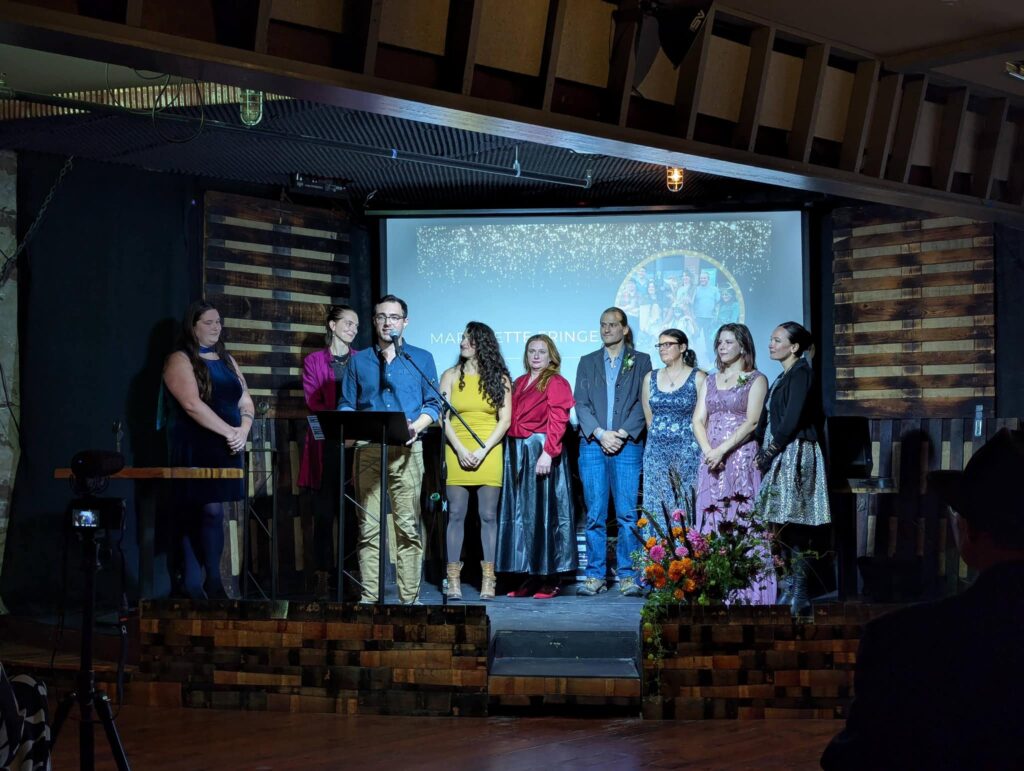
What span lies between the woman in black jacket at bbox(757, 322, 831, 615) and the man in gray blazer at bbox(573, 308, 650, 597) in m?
1.07

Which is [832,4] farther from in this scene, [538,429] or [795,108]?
[538,429]

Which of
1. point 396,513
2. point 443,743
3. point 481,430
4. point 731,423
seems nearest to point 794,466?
point 731,423

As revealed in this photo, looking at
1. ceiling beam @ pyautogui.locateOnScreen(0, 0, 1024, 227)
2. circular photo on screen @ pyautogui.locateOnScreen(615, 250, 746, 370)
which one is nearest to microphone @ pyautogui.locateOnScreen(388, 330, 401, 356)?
ceiling beam @ pyautogui.locateOnScreen(0, 0, 1024, 227)

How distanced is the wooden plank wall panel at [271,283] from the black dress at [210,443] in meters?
1.60

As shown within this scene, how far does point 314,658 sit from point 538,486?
7.85 feet

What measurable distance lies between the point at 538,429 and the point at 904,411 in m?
2.53

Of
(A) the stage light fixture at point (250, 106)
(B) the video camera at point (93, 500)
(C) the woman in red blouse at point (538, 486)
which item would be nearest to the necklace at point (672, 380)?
(C) the woman in red blouse at point (538, 486)

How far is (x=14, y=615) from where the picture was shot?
706 cm

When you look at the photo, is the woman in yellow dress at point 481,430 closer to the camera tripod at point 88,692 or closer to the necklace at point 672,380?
the necklace at point 672,380

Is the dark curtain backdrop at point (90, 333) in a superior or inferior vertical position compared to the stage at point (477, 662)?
superior

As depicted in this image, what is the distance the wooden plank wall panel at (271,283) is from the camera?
8.47m

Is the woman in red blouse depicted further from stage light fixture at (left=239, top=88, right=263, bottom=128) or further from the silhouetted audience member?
the silhouetted audience member

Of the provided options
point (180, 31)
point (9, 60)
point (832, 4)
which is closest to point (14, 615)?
point (9, 60)

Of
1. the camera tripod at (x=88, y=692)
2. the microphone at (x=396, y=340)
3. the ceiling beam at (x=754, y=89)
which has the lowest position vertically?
the camera tripod at (x=88, y=692)
